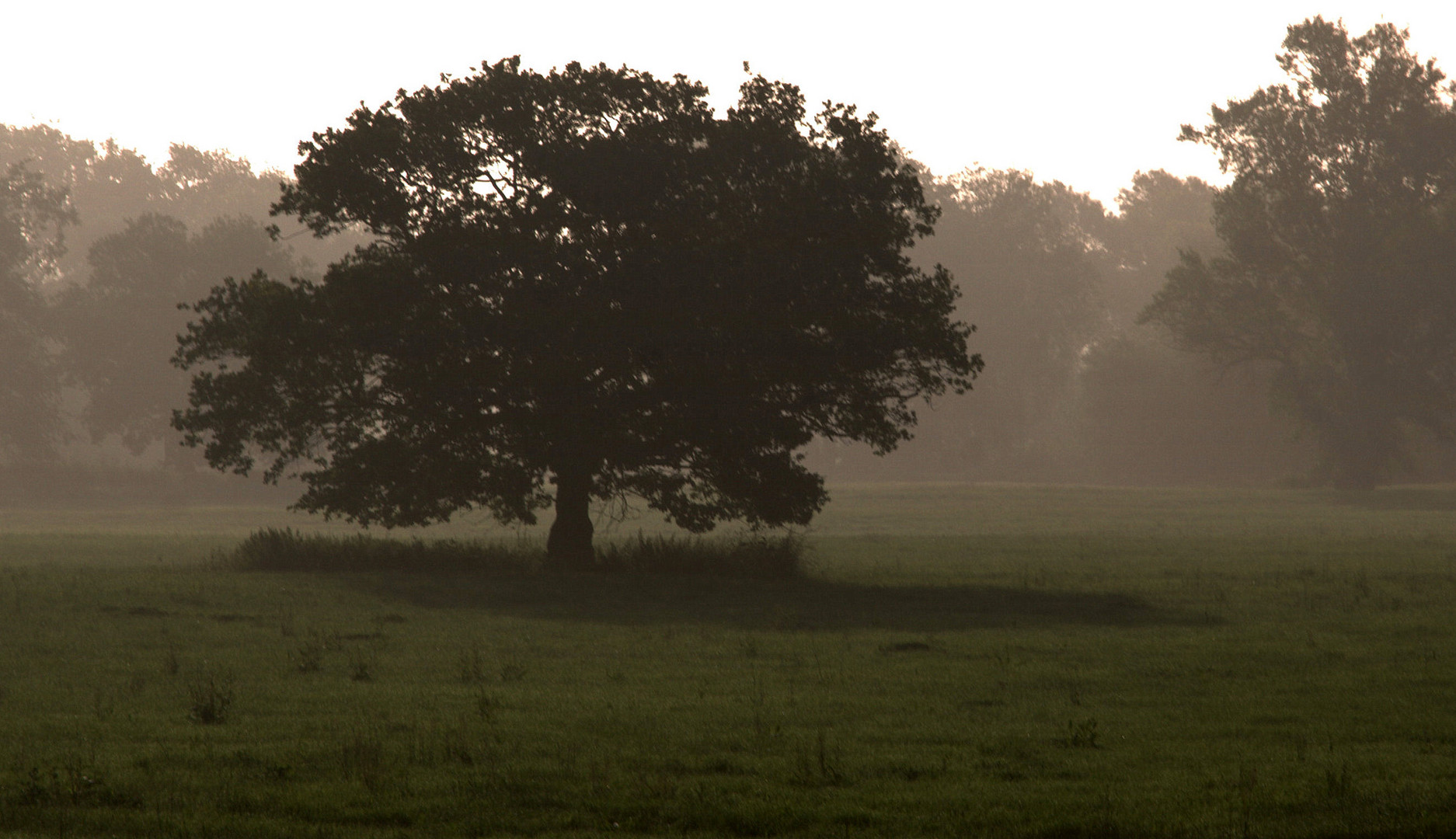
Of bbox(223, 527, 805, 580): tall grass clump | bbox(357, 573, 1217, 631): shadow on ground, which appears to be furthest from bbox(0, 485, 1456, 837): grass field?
bbox(223, 527, 805, 580): tall grass clump

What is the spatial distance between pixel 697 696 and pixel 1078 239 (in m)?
150

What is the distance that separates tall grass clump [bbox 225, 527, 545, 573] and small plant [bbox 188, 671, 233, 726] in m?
17.5

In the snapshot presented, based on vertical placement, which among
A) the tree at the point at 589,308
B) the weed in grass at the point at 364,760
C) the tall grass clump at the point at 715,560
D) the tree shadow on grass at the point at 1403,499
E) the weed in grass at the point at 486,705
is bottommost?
the weed in grass at the point at 364,760

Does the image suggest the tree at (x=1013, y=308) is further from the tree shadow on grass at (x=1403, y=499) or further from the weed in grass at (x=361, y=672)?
the weed in grass at (x=361, y=672)

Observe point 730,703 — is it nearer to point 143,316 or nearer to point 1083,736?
point 1083,736

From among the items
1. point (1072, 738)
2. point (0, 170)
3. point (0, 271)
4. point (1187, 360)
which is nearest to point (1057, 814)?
point (1072, 738)

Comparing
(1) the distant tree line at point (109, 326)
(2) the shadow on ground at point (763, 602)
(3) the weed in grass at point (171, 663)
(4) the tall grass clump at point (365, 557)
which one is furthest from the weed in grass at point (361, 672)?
(1) the distant tree line at point (109, 326)

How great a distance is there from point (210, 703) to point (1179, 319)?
87.0m

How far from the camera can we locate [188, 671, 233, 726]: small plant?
1602 cm

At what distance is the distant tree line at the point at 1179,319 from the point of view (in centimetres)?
8862

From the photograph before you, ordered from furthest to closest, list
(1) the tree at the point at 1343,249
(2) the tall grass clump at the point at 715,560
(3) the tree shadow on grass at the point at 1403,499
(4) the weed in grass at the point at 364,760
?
(1) the tree at the point at 1343,249
(3) the tree shadow on grass at the point at 1403,499
(2) the tall grass clump at the point at 715,560
(4) the weed in grass at the point at 364,760

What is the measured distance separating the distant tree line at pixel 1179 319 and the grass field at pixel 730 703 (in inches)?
1518

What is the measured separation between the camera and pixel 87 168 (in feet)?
529

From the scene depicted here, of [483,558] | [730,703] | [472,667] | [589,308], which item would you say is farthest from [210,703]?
[483,558]
